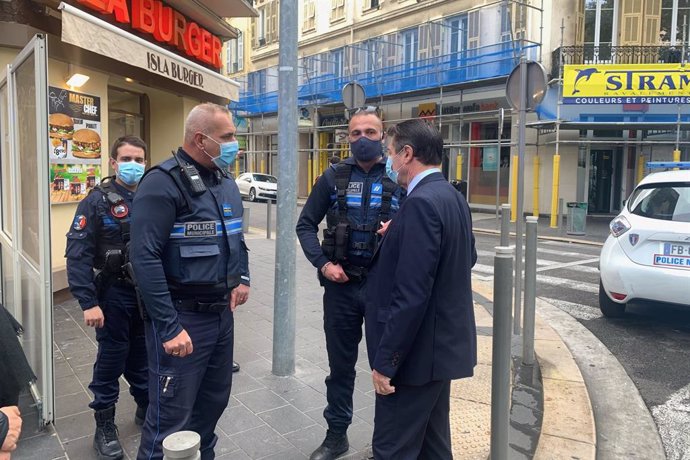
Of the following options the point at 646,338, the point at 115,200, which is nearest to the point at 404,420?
the point at 115,200

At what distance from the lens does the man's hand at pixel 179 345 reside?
2.46m

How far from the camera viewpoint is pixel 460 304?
239cm

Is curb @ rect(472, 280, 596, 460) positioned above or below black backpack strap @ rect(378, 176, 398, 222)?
below

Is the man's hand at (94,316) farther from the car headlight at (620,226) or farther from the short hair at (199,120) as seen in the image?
the car headlight at (620,226)

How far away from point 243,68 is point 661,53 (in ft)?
88.4

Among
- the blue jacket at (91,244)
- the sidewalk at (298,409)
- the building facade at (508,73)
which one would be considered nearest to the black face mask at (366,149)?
the blue jacket at (91,244)

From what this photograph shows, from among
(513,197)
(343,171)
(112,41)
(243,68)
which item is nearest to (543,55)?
(513,197)

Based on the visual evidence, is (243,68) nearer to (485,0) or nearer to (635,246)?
(485,0)

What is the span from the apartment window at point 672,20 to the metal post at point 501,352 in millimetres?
20783

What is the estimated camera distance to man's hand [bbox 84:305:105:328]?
325 centimetres

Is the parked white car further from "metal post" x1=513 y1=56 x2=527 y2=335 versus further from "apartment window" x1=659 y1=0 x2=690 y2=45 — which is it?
"metal post" x1=513 y1=56 x2=527 y2=335

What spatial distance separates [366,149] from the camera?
3301 mm

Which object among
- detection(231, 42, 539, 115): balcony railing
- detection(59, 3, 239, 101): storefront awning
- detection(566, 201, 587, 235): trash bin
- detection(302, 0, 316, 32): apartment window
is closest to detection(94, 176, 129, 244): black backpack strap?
detection(59, 3, 239, 101): storefront awning

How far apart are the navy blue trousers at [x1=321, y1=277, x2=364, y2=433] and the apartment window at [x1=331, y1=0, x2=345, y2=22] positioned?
28.1 metres
